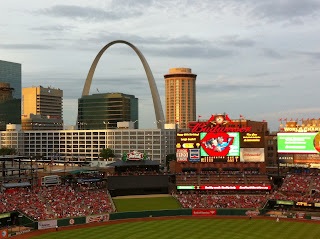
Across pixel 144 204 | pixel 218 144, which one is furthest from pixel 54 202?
pixel 218 144

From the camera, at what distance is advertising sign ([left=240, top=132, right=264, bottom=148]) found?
87750 mm

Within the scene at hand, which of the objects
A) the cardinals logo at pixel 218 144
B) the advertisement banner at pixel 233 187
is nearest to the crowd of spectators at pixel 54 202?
the advertisement banner at pixel 233 187

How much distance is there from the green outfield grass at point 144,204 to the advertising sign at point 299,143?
1048 inches

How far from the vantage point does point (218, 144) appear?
87750mm

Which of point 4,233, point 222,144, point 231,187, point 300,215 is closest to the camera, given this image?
point 4,233

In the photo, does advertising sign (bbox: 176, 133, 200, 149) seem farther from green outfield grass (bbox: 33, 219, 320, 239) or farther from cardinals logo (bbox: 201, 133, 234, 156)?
green outfield grass (bbox: 33, 219, 320, 239)

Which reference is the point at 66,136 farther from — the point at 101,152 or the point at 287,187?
the point at 287,187

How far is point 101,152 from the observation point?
522 ft

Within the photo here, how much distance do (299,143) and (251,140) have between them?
32.3 feet

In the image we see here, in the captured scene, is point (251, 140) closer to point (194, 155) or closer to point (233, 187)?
point (233, 187)

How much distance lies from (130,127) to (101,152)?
17.8 m

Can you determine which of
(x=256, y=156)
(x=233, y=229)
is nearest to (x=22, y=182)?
(x=233, y=229)

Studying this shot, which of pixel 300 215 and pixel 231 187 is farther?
pixel 231 187

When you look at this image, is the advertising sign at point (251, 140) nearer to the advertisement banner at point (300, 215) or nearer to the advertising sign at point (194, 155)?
the advertising sign at point (194, 155)
